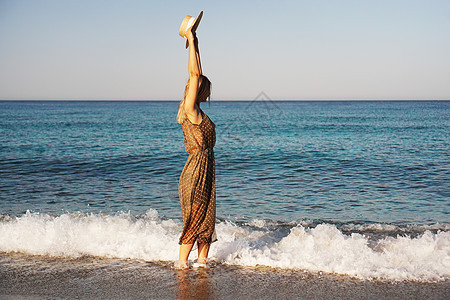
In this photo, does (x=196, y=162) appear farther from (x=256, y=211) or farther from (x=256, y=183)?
(x=256, y=183)

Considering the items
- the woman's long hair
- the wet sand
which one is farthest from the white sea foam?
the woman's long hair

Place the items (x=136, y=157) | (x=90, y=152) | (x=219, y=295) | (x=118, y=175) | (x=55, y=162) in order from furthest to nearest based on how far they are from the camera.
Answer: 1. (x=90, y=152)
2. (x=136, y=157)
3. (x=55, y=162)
4. (x=118, y=175)
5. (x=219, y=295)

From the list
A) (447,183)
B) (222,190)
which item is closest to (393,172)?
(447,183)

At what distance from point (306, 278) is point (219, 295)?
92 cm

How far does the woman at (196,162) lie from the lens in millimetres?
4051

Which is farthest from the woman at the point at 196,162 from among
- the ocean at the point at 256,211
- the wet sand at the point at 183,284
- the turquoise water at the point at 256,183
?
the turquoise water at the point at 256,183

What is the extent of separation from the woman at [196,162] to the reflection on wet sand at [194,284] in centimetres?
19

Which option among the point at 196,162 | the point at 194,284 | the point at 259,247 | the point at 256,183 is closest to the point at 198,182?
the point at 196,162

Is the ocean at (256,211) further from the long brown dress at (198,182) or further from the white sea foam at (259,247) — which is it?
the long brown dress at (198,182)

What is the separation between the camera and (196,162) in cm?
424

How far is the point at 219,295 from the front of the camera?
12.7 ft

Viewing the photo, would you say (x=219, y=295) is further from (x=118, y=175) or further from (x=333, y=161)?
(x=333, y=161)

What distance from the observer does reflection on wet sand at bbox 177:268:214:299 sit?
12.7 ft

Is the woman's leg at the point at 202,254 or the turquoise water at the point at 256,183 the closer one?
the woman's leg at the point at 202,254
